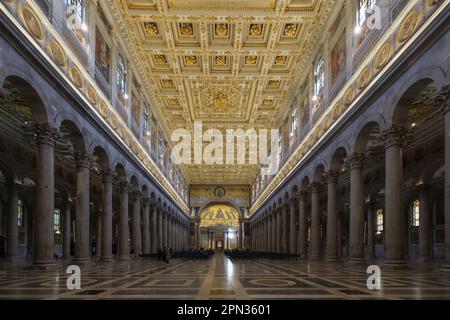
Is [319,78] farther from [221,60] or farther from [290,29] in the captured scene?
[221,60]

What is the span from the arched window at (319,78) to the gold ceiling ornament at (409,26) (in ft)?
36.7

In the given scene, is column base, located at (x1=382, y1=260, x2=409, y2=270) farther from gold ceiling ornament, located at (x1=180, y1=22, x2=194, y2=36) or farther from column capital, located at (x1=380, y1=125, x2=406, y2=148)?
gold ceiling ornament, located at (x1=180, y1=22, x2=194, y2=36)

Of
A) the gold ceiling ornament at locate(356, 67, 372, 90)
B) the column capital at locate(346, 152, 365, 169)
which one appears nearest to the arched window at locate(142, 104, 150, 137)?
the column capital at locate(346, 152, 365, 169)

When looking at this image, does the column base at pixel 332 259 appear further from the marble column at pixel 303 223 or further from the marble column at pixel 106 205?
the marble column at pixel 106 205

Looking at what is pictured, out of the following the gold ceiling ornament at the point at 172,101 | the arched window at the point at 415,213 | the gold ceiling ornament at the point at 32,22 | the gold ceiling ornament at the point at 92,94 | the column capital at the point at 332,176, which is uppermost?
the gold ceiling ornament at the point at 172,101

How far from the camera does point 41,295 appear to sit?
9.24m

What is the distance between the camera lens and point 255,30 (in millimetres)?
27375

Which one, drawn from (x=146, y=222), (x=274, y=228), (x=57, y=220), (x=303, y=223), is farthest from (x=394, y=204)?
(x=57, y=220)

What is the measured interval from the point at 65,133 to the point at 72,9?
6214mm

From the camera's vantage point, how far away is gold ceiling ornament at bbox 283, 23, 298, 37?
26555 mm

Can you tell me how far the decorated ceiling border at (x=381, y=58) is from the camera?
1416 cm

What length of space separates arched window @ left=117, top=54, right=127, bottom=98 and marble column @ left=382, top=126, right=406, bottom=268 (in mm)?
17070

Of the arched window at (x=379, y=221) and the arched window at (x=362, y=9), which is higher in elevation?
the arched window at (x=362, y=9)

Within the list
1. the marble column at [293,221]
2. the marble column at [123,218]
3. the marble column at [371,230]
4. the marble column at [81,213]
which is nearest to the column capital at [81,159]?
the marble column at [81,213]
